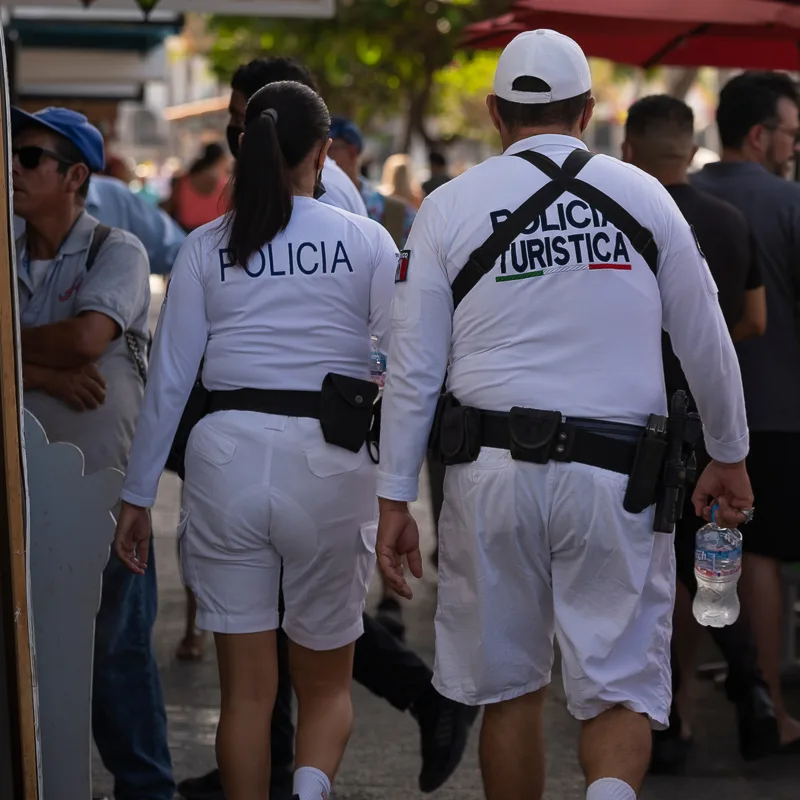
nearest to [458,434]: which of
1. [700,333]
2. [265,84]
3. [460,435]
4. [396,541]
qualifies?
[460,435]

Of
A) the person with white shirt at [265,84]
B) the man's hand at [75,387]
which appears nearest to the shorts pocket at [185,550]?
the man's hand at [75,387]

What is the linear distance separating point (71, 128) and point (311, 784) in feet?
6.23

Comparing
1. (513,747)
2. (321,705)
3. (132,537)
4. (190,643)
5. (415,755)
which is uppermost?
(132,537)

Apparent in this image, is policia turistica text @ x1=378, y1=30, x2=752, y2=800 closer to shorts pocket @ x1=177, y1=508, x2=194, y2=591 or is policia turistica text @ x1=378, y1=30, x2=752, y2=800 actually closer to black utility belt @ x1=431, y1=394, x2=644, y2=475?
black utility belt @ x1=431, y1=394, x2=644, y2=475

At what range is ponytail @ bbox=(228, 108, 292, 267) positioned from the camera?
3.82 meters

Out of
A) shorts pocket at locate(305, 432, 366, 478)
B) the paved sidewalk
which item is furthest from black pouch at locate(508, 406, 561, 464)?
the paved sidewalk

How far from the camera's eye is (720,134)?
552cm

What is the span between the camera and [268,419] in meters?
3.82

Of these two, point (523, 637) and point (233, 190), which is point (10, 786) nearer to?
point (523, 637)

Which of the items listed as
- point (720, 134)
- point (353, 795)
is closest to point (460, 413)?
point (353, 795)

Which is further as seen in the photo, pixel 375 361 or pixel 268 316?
pixel 375 361

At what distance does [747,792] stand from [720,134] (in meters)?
2.22

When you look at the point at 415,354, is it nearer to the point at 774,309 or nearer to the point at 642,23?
the point at 774,309

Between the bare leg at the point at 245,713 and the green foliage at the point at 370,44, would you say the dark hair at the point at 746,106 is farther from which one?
the green foliage at the point at 370,44
